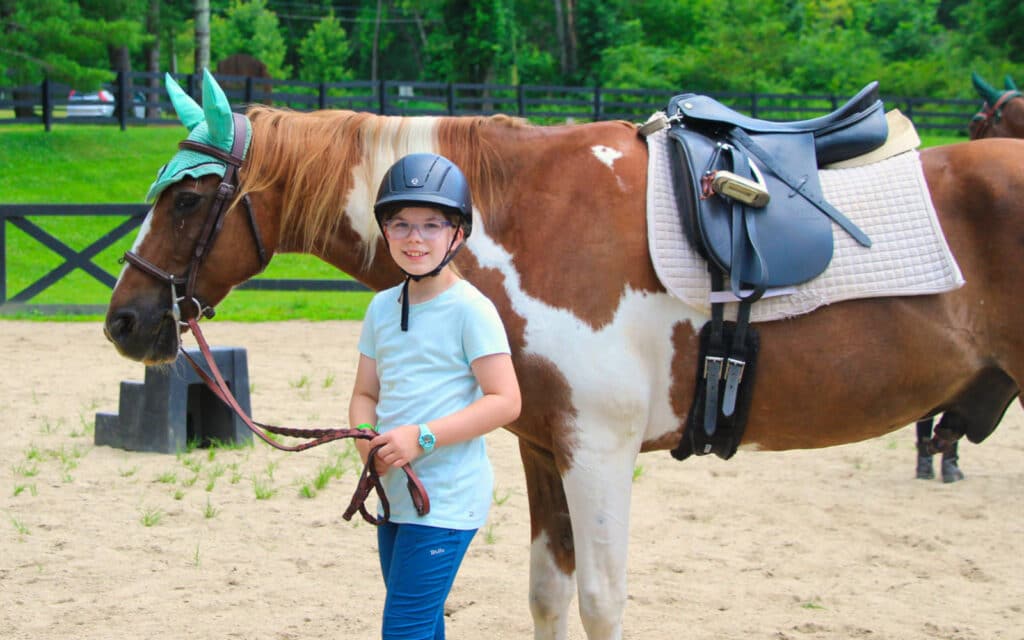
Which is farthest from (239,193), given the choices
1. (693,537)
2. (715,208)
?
(693,537)

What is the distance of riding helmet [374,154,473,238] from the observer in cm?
264

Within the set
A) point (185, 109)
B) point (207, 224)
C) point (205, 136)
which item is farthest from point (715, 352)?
point (185, 109)

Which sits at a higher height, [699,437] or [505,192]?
[505,192]

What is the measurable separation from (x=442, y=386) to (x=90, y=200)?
62.1 ft

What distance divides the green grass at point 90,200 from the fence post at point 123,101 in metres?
0.28

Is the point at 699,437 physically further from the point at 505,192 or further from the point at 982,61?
the point at 982,61

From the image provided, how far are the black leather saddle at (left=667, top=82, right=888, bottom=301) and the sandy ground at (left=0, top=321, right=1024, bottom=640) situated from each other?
1.69 meters

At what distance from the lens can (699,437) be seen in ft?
10.7

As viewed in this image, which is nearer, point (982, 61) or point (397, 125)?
point (397, 125)

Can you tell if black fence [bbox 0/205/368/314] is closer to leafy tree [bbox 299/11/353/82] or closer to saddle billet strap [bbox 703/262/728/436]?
saddle billet strap [bbox 703/262/728/436]

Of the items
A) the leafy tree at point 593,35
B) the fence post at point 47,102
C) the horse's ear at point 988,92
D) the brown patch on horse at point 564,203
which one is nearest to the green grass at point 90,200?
the fence post at point 47,102

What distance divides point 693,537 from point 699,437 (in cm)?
213

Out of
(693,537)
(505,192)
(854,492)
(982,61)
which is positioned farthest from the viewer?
(982,61)

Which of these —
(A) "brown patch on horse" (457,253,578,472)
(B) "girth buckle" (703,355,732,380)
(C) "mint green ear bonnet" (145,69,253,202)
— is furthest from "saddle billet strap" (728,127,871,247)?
(C) "mint green ear bonnet" (145,69,253,202)
